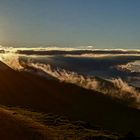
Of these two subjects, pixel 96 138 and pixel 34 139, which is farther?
pixel 96 138

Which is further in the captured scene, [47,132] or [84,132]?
[84,132]

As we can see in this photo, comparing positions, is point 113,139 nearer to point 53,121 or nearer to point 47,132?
point 47,132

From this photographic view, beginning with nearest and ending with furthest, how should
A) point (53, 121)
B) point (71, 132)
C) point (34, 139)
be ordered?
point (34, 139) → point (71, 132) → point (53, 121)

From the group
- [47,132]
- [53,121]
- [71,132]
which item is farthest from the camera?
[53,121]

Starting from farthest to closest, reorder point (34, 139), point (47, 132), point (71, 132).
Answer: point (71, 132) < point (47, 132) < point (34, 139)

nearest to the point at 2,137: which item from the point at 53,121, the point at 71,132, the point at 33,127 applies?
the point at 33,127

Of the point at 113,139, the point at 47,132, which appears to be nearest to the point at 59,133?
the point at 47,132

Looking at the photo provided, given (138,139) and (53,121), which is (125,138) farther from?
(53,121)

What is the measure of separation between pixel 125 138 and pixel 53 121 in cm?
2100

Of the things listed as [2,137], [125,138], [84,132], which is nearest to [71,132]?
[84,132]

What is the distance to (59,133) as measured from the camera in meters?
70.6

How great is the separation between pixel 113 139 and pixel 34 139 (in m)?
12.1

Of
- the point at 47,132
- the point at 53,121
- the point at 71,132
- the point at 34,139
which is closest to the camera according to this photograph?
the point at 34,139

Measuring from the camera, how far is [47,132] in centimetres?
6875
